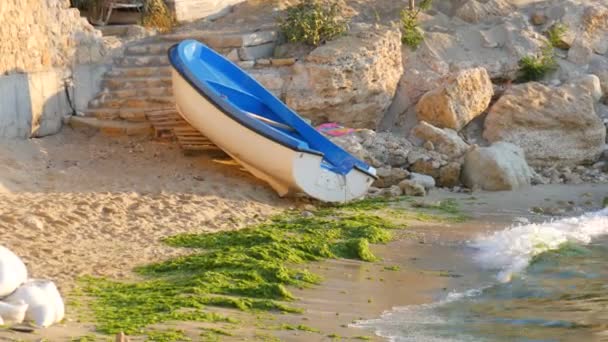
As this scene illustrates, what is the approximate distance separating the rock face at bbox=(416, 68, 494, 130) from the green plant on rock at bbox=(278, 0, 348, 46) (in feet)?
4.76

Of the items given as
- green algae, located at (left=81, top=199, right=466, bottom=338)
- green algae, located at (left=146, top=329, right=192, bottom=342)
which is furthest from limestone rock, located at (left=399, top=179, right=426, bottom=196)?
green algae, located at (left=146, top=329, right=192, bottom=342)

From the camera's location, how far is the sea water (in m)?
8.18

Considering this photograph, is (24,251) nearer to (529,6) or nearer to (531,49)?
(531,49)

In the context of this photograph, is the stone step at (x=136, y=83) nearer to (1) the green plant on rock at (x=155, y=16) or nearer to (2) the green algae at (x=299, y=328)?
(1) the green plant on rock at (x=155, y=16)

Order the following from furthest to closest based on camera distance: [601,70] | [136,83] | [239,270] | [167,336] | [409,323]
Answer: [601,70]
[136,83]
[239,270]
[409,323]
[167,336]

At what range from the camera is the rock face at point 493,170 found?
547 inches

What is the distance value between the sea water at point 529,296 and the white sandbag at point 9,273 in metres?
2.45

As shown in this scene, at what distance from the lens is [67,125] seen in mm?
14047

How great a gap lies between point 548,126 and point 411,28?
96.8 inches

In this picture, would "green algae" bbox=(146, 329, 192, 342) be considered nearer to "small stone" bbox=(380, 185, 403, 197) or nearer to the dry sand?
the dry sand

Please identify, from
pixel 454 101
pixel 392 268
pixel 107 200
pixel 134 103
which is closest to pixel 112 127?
pixel 134 103

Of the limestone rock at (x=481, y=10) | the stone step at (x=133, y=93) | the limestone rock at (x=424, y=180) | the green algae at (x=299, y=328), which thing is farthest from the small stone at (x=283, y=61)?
the green algae at (x=299, y=328)

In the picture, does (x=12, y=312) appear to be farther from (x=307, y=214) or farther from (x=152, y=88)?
(x=152, y=88)

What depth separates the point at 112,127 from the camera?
550 inches
